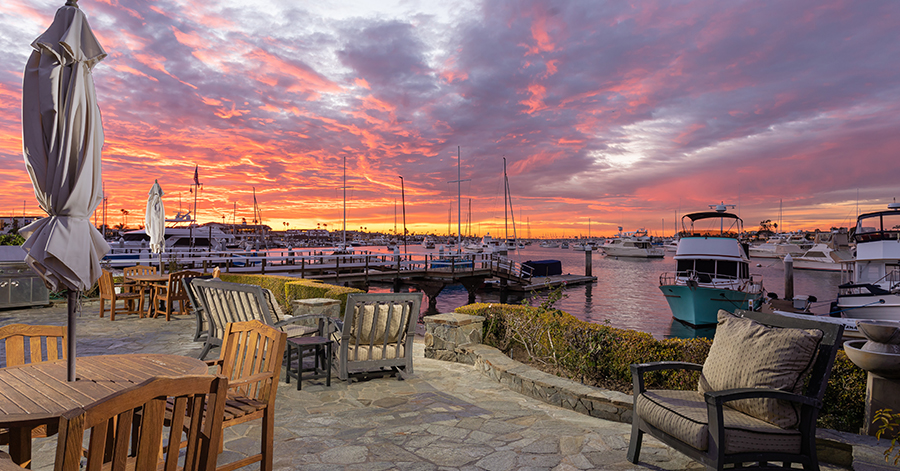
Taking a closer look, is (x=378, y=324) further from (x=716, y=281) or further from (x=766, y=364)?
(x=716, y=281)

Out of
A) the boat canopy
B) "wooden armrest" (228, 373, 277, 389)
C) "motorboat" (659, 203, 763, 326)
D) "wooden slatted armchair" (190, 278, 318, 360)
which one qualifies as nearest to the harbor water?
"motorboat" (659, 203, 763, 326)

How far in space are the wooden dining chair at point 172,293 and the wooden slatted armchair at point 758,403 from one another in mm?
9227

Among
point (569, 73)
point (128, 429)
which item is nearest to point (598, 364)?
point (128, 429)

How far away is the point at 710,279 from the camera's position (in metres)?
20.6

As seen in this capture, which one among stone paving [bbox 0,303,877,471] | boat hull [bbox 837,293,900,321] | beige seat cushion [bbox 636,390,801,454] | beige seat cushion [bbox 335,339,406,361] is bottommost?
boat hull [bbox 837,293,900,321]

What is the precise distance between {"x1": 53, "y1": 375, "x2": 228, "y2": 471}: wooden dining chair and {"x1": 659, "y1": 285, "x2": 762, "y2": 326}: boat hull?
2071 cm

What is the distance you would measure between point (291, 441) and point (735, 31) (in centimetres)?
1330

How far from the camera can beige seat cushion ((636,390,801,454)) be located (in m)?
2.54

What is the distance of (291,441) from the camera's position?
3.46 metres

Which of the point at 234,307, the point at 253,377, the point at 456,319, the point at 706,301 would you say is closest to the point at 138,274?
the point at 234,307

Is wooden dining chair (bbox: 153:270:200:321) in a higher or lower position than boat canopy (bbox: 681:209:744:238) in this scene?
lower

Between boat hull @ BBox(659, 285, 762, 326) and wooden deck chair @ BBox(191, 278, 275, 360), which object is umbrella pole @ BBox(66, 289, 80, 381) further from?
boat hull @ BBox(659, 285, 762, 326)

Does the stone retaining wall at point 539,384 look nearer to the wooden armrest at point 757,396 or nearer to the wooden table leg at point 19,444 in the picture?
the wooden armrest at point 757,396

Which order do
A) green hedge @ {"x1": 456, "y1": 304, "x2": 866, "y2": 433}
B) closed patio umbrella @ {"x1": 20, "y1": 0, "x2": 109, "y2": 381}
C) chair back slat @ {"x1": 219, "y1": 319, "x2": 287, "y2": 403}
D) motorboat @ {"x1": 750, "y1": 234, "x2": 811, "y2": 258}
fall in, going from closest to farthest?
1. chair back slat @ {"x1": 219, "y1": 319, "x2": 287, "y2": 403}
2. closed patio umbrella @ {"x1": 20, "y1": 0, "x2": 109, "y2": 381}
3. green hedge @ {"x1": 456, "y1": 304, "x2": 866, "y2": 433}
4. motorboat @ {"x1": 750, "y1": 234, "x2": 811, "y2": 258}
